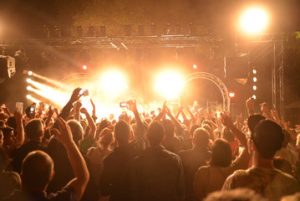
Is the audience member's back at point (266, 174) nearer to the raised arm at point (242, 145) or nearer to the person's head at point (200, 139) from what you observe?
the raised arm at point (242, 145)

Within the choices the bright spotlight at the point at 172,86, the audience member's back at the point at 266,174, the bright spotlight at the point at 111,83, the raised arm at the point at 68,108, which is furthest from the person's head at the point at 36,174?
the bright spotlight at the point at 111,83

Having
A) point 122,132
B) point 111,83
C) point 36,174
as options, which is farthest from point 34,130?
point 111,83

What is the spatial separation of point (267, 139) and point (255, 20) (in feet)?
36.9

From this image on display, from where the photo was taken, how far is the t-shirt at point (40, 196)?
2.73 m

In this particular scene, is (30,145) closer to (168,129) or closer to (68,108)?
(68,108)

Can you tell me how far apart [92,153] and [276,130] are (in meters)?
2.85

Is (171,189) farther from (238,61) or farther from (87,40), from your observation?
(238,61)

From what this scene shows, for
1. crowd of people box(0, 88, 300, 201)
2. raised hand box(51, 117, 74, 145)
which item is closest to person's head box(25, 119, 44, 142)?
crowd of people box(0, 88, 300, 201)

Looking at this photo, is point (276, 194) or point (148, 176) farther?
point (148, 176)

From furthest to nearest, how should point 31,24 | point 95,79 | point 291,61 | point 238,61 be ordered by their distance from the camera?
point 291,61
point 31,24
point 238,61
point 95,79

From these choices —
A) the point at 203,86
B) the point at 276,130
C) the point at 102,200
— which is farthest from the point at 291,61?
the point at 276,130

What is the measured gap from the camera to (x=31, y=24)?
26938 mm

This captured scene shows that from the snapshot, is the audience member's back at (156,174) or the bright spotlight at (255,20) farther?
the bright spotlight at (255,20)

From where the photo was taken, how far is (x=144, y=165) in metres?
3.91
